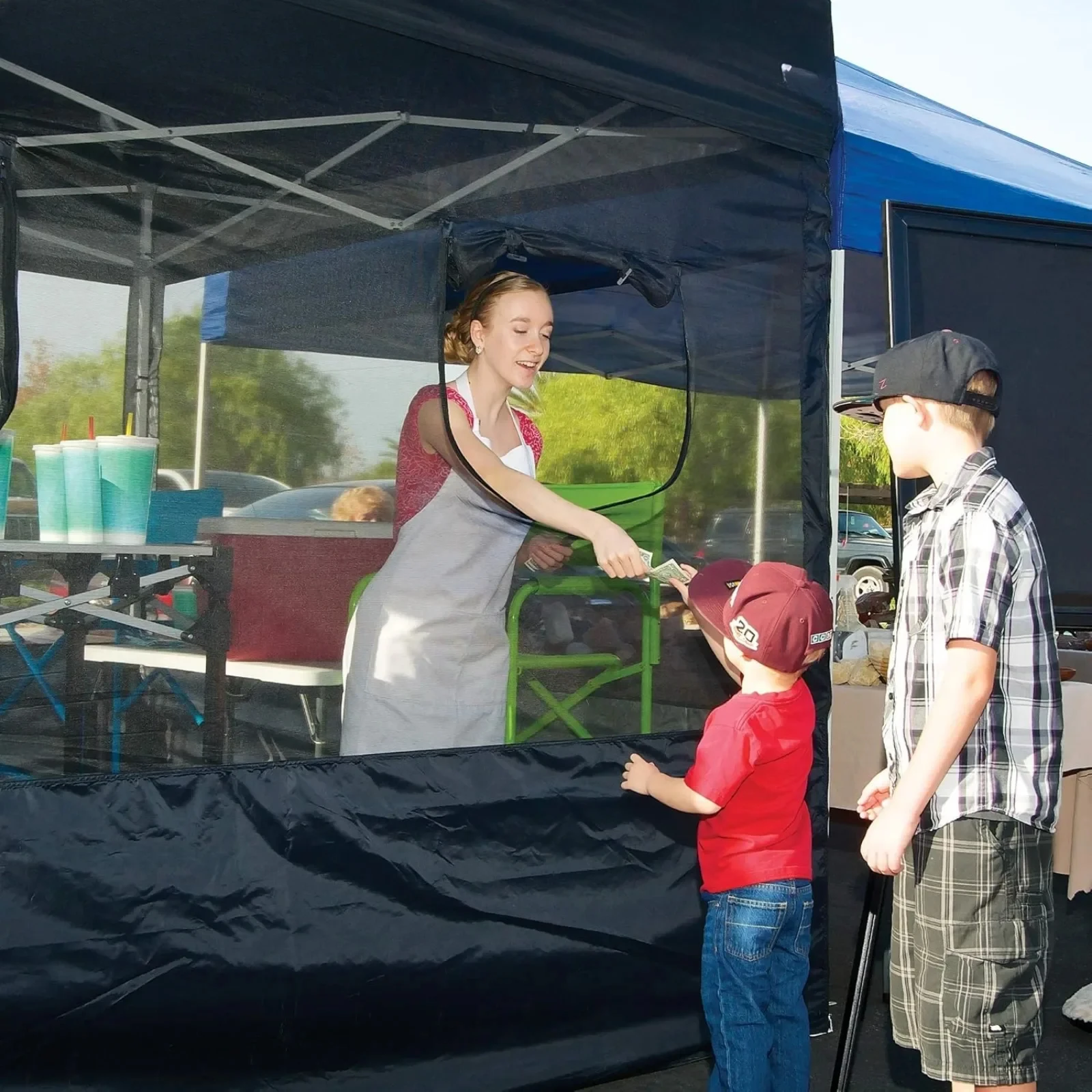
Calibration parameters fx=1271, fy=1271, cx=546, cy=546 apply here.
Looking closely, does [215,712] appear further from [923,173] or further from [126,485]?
[923,173]

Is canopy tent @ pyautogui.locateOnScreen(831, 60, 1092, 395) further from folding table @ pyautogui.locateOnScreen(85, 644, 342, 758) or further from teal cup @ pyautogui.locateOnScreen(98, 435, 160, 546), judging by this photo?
teal cup @ pyautogui.locateOnScreen(98, 435, 160, 546)

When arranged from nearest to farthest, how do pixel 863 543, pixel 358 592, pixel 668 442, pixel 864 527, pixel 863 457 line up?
pixel 358 592
pixel 668 442
pixel 863 543
pixel 864 527
pixel 863 457

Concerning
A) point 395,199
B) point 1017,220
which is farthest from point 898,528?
point 395,199

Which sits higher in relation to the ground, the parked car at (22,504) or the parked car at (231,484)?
the parked car at (231,484)

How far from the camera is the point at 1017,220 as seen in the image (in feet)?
9.99

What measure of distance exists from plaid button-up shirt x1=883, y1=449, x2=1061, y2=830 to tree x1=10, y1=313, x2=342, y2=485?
3.83ft

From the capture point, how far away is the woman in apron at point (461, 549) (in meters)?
2.53

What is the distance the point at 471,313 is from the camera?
2625 millimetres

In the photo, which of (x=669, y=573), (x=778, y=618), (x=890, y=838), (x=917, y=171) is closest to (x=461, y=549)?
(x=669, y=573)

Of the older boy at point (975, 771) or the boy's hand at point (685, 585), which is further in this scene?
the boy's hand at point (685, 585)

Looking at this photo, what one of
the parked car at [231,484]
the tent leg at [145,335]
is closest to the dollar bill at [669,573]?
the parked car at [231,484]

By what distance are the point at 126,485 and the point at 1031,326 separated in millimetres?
2113

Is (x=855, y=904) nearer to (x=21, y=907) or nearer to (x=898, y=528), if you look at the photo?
(x=898, y=528)

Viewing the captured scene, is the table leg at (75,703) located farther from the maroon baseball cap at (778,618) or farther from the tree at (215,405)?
the maroon baseball cap at (778,618)
